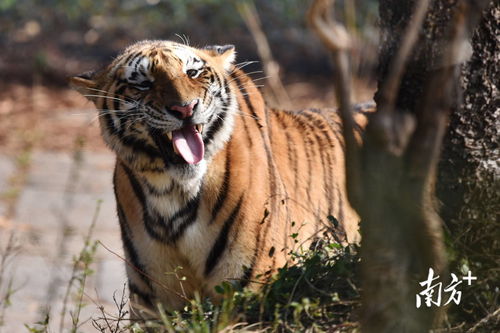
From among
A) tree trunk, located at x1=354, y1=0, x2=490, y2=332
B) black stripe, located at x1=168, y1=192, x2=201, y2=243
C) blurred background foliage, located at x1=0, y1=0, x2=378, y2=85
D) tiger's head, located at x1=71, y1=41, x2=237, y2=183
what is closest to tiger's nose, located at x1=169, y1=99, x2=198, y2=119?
tiger's head, located at x1=71, y1=41, x2=237, y2=183

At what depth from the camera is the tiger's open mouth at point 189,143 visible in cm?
359

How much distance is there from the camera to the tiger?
3.64m

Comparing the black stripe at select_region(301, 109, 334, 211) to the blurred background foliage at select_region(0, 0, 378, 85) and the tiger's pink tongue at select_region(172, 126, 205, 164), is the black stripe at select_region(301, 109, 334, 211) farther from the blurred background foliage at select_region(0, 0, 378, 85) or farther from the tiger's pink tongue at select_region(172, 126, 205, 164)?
the blurred background foliage at select_region(0, 0, 378, 85)

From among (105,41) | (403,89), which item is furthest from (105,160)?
(403,89)

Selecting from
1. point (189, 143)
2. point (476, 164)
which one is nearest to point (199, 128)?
point (189, 143)

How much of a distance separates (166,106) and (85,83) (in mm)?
596

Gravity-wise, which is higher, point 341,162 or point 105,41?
point 105,41

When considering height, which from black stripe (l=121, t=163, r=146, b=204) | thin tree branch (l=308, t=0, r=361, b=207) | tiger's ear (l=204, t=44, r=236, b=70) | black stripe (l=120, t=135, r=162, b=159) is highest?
tiger's ear (l=204, t=44, r=236, b=70)

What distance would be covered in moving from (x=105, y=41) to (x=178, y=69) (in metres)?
6.81

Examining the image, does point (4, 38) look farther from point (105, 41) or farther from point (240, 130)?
point (240, 130)

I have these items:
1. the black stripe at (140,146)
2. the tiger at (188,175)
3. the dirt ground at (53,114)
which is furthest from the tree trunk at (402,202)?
the dirt ground at (53,114)

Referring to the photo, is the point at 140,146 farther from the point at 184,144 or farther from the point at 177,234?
the point at 177,234

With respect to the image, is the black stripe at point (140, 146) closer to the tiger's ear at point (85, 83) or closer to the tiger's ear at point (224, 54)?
the tiger's ear at point (85, 83)

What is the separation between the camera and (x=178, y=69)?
3707mm
